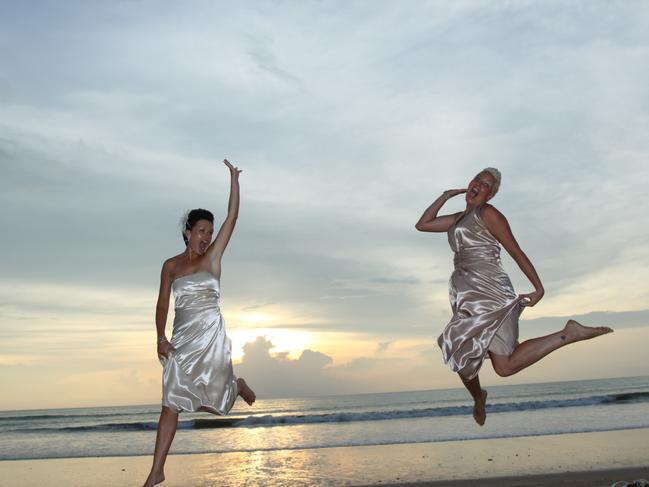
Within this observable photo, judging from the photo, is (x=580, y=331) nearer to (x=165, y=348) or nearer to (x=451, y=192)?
(x=451, y=192)

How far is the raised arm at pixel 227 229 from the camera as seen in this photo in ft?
19.4

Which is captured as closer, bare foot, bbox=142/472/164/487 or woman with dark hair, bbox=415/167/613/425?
bare foot, bbox=142/472/164/487

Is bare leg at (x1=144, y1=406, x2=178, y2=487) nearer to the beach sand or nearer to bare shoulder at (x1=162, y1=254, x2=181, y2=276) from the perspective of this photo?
bare shoulder at (x1=162, y1=254, x2=181, y2=276)

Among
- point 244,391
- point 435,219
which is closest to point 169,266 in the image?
point 244,391

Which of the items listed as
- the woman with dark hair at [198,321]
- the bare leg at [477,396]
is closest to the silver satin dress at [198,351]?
the woman with dark hair at [198,321]

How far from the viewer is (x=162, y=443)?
5.68m

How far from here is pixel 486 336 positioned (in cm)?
607

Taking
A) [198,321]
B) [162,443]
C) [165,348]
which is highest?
[198,321]

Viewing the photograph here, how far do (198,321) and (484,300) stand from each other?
252cm

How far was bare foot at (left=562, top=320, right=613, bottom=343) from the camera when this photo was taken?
5.71 meters

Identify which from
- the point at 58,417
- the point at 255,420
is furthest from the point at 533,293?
the point at 58,417

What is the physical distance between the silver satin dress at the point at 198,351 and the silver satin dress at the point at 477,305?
2.01 m

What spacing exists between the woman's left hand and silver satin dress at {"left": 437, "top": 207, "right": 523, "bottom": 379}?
8 centimetres

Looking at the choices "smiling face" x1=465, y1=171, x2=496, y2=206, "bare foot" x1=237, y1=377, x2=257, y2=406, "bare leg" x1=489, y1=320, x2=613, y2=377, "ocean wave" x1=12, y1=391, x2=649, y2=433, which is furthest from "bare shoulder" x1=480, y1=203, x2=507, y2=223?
"ocean wave" x1=12, y1=391, x2=649, y2=433
